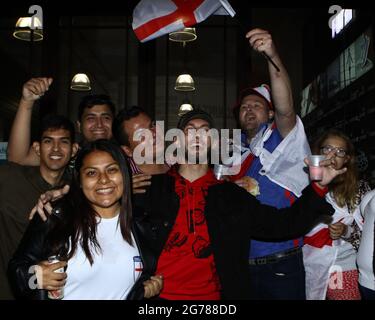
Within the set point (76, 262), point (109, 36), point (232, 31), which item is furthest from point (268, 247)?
point (109, 36)

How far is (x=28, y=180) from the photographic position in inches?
137

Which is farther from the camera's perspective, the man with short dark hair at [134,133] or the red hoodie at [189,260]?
the man with short dark hair at [134,133]

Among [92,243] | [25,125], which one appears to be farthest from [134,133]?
[92,243]

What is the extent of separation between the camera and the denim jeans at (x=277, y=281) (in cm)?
337

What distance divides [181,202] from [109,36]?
9353mm

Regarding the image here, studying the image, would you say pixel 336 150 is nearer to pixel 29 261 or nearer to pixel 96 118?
pixel 96 118

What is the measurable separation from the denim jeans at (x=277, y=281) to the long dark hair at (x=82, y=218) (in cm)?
115

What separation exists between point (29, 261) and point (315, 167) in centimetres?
165

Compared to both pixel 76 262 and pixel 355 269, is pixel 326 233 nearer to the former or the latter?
pixel 355 269

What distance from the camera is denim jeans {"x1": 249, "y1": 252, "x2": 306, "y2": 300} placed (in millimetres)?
3373

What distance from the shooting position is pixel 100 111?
4.20 m

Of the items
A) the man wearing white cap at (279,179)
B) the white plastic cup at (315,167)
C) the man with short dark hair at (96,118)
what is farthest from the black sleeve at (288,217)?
the man with short dark hair at (96,118)

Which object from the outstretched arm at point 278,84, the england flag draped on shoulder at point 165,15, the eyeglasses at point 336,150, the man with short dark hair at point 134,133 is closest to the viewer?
the outstretched arm at point 278,84

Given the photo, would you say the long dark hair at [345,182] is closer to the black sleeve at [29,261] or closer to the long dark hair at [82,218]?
the long dark hair at [82,218]
